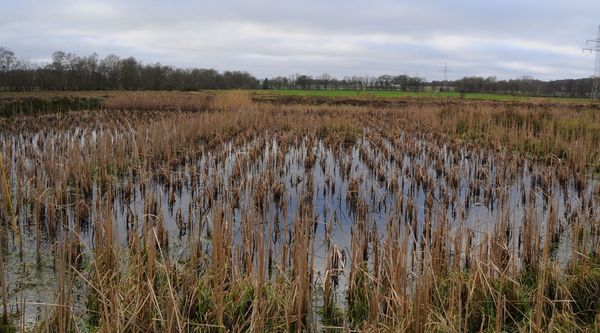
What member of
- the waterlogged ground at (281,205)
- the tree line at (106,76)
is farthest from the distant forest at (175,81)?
the waterlogged ground at (281,205)

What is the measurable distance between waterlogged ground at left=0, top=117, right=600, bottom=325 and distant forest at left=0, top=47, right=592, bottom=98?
54969 mm

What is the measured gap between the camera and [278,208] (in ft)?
23.1

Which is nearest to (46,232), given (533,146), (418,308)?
(418,308)

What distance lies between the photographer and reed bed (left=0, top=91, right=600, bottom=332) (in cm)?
352

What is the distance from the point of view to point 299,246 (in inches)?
160

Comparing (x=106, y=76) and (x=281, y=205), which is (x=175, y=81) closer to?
(x=106, y=76)

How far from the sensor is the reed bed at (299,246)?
3518mm

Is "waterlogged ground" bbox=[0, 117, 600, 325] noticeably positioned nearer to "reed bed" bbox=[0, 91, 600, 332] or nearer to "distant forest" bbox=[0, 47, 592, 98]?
"reed bed" bbox=[0, 91, 600, 332]

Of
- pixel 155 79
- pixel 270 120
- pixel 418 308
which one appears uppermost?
pixel 155 79

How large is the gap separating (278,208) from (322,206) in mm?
840

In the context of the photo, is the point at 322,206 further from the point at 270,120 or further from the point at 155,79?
the point at 155,79

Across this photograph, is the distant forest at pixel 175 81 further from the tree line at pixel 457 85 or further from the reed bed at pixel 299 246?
the reed bed at pixel 299 246

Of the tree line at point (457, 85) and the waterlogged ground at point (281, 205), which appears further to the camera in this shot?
the tree line at point (457, 85)

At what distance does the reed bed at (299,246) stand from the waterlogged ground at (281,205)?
4 centimetres
